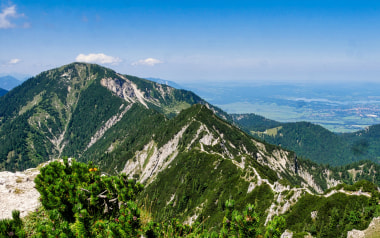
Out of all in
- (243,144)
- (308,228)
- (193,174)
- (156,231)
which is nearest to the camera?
(156,231)

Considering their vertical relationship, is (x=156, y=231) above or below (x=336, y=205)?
above

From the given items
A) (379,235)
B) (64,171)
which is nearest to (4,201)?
(64,171)

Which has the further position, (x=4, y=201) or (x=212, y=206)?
(x=212, y=206)

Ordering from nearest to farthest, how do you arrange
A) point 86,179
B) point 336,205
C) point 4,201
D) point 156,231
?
point 156,231, point 86,179, point 4,201, point 336,205

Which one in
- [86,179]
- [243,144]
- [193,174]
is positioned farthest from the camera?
[243,144]

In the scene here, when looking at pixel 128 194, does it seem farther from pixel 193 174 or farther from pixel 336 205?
pixel 193 174

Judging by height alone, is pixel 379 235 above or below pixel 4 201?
below

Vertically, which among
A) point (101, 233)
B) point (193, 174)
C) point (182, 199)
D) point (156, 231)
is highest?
point (101, 233)

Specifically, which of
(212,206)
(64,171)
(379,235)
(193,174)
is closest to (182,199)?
(193,174)

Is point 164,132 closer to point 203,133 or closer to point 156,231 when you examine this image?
point 203,133
